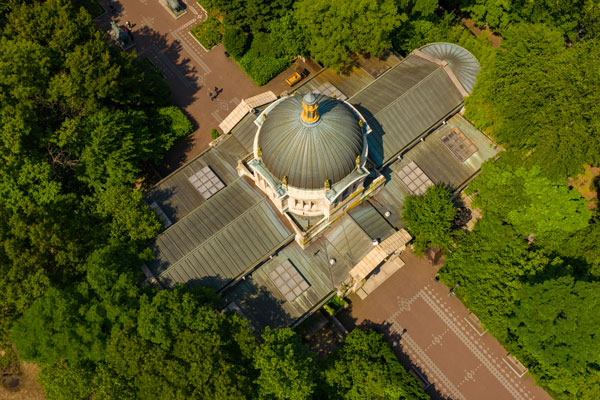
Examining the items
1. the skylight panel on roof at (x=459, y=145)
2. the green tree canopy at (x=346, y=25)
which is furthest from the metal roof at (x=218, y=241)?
the skylight panel on roof at (x=459, y=145)

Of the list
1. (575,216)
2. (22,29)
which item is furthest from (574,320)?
(22,29)

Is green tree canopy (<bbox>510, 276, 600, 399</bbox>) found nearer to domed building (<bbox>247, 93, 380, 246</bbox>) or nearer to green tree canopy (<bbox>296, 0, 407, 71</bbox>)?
domed building (<bbox>247, 93, 380, 246</bbox>)

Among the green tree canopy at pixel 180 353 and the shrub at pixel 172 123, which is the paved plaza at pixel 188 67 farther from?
the green tree canopy at pixel 180 353

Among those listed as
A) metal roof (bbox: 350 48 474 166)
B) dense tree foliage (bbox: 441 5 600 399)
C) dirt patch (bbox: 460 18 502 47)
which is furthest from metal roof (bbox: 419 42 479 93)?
dirt patch (bbox: 460 18 502 47)

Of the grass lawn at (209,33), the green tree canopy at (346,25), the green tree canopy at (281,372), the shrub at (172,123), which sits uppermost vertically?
the grass lawn at (209,33)

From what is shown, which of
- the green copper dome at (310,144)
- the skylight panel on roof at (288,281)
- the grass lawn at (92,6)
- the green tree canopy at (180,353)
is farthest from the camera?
the grass lawn at (92,6)

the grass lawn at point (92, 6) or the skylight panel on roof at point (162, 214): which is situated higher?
the grass lawn at point (92, 6)

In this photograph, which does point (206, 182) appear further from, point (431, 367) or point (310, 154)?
point (431, 367)
